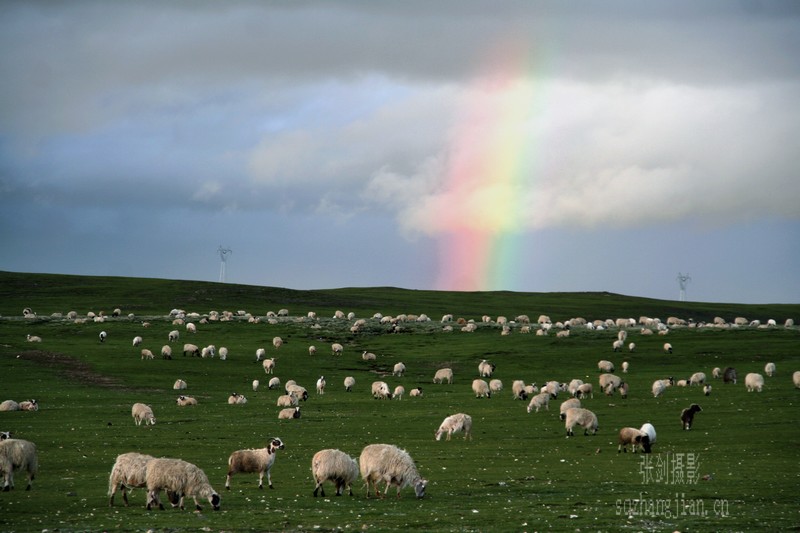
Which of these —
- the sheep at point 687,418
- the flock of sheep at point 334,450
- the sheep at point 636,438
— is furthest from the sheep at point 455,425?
the sheep at point 687,418

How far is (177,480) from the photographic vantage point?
23266 millimetres

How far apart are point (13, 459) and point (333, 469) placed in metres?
9.40

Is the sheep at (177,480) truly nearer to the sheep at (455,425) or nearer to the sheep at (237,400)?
the sheep at (455,425)

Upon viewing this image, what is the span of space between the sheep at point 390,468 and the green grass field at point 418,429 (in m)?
0.67

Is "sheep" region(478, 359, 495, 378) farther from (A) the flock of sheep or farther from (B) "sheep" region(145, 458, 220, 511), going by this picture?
(B) "sheep" region(145, 458, 220, 511)

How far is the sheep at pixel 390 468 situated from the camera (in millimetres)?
25391

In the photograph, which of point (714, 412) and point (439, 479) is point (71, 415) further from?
point (714, 412)

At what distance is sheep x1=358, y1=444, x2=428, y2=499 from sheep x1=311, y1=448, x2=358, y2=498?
0.42 metres

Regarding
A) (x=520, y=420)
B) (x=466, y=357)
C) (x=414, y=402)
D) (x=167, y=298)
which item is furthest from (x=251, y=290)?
(x=520, y=420)

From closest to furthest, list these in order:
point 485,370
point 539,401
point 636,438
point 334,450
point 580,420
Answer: point 334,450, point 636,438, point 580,420, point 539,401, point 485,370

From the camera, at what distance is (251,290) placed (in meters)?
152

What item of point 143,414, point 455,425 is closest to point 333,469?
point 455,425

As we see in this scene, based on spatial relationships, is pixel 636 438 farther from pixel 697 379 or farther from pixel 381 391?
pixel 697 379

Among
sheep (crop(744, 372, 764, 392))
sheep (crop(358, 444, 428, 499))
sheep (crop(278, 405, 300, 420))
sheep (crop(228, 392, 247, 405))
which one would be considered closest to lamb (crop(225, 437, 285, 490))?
sheep (crop(358, 444, 428, 499))
